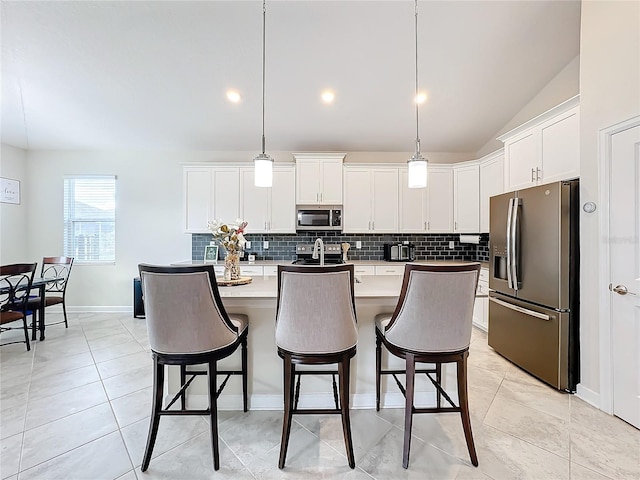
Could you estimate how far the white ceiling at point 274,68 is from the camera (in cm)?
244

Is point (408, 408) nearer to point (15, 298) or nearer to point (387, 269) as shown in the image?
point (387, 269)

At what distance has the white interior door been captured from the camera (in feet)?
5.96

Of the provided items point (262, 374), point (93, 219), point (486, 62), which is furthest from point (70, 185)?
point (486, 62)

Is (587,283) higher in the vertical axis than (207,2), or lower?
lower

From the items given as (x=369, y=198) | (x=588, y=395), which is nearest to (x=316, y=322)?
(x=588, y=395)

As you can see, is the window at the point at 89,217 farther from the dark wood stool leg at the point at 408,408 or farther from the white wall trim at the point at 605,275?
the white wall trim at the point at 605,275

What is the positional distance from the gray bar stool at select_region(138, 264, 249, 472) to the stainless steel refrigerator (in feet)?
8.28

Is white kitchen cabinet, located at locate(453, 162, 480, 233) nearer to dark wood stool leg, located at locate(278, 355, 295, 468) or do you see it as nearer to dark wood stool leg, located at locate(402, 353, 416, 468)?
dark wood stool leg, located at locate(402, 353, 416, 468)

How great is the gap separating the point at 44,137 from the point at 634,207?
6.71m

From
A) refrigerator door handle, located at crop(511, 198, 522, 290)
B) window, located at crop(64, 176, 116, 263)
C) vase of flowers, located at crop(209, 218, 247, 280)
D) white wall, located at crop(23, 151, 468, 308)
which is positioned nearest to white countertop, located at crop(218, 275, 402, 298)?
vase of flowers, located at crop(209, 218, 247, 280)

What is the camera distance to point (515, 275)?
2531 millimetres

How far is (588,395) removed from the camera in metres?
2.08

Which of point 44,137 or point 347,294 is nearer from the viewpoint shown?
point 347,294

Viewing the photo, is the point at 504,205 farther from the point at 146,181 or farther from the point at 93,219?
the point at 93,219
